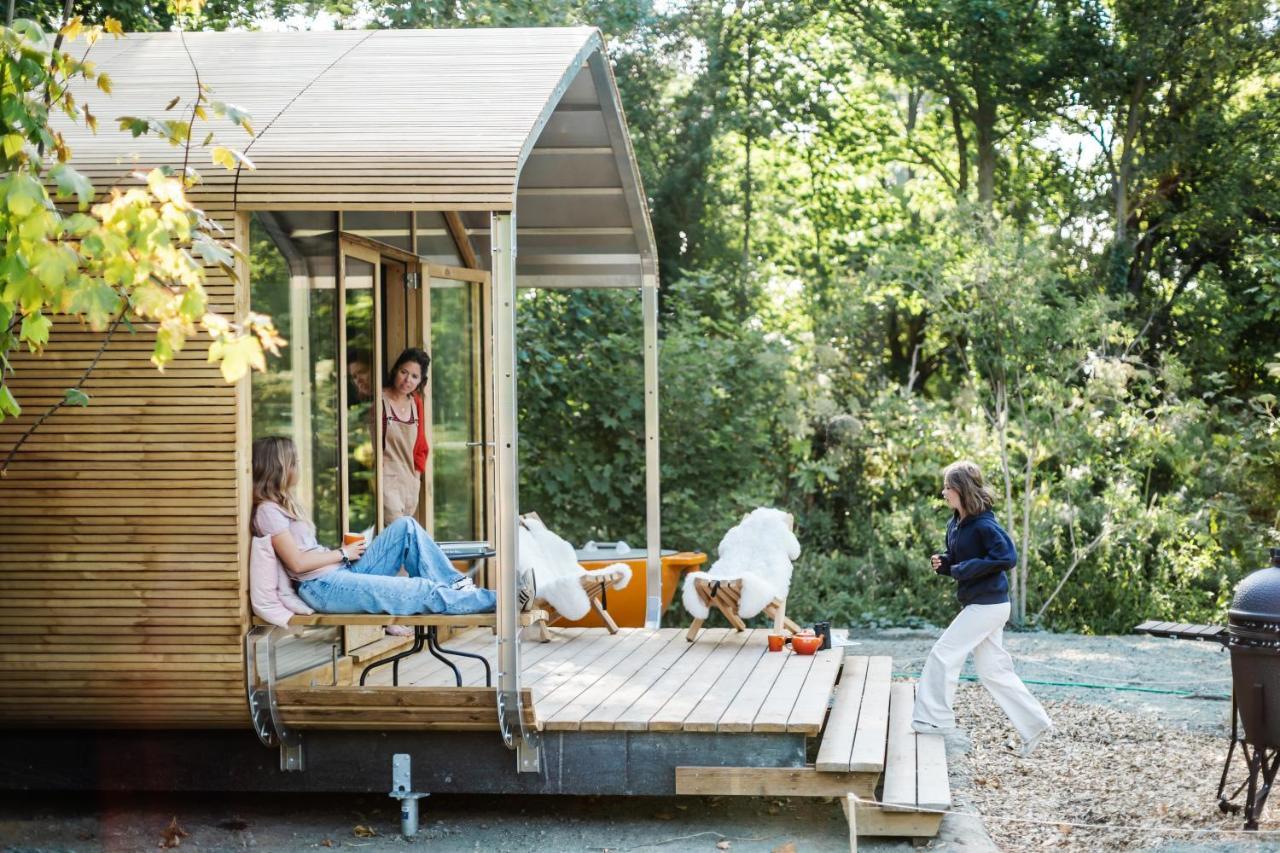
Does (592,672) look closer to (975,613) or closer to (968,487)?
(975,613)

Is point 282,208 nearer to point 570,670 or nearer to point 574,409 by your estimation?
point 570,670

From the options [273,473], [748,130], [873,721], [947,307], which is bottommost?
[873,721]

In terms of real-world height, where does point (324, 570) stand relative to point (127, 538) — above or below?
below

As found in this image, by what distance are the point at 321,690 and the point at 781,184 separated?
47.7 feet

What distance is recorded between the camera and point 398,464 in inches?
312

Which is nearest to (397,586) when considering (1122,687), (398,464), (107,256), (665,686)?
(665,686)

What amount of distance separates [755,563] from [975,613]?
6.37ft

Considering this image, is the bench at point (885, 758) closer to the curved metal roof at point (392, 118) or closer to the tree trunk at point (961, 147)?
the curved metal roof at point (392, 118)

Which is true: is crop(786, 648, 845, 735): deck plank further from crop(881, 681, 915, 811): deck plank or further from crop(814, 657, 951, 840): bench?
crop(881, 681, 915, 811): deck plank

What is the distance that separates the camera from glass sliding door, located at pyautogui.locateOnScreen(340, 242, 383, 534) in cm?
735

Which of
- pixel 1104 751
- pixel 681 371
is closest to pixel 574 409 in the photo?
pixel 681 371

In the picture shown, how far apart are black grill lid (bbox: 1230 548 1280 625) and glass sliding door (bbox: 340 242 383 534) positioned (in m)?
4.31

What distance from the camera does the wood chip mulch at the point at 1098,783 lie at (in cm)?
596

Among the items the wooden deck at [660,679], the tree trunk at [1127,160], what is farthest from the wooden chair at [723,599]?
the tree trunk at [1127,160]
